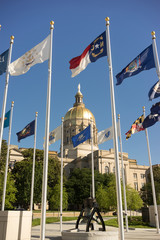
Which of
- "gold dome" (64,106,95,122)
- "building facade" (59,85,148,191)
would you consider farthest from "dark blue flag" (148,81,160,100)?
"gold dome" (64,106,95,122)

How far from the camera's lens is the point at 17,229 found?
13203 millimetres

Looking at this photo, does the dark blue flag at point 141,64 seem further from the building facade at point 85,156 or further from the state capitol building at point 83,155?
the state capitol building at point 83,155

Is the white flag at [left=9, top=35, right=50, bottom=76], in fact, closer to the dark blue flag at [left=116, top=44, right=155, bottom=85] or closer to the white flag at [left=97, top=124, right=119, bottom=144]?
the dark blue flag at [left=116, top=44, right=155, bottom=85]

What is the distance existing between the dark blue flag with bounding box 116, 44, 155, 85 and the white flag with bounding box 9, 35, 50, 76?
5.51 metres

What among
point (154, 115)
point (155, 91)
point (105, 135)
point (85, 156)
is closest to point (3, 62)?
point (155, 91)

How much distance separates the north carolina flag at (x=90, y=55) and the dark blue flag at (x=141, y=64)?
2.05 m

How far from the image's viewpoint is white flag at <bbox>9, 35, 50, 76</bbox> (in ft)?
51.7

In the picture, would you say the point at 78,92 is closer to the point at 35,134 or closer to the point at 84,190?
the point at 84,190

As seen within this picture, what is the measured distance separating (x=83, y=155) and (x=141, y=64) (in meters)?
80.0

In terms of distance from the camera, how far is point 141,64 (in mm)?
15867

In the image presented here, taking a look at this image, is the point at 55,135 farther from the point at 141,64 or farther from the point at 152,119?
the point at 141,64

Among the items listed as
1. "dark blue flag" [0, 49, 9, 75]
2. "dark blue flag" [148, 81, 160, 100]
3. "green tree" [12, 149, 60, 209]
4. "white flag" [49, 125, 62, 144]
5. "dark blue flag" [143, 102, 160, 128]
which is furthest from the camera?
Result: "green tree" [12, 149, 60, 209]

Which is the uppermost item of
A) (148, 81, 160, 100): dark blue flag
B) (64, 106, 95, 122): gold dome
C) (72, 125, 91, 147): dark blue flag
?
(64, 106, 95, 122): gold dome

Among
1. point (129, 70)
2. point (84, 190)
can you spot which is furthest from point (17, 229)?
point (84, 190)
